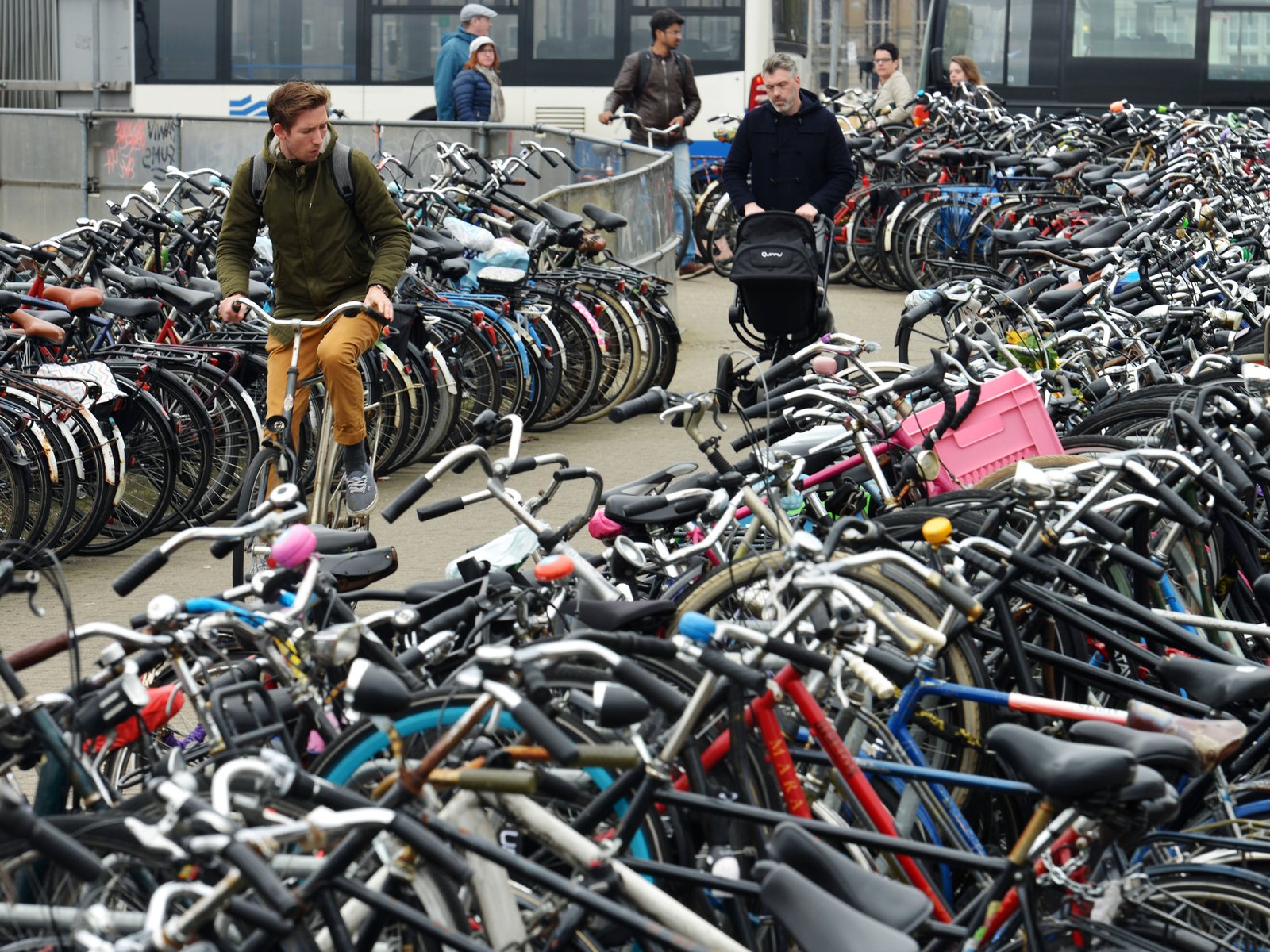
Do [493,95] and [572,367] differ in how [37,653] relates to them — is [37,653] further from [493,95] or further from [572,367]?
[493,95]

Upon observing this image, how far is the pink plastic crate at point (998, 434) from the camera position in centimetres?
529

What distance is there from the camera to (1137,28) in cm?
1736

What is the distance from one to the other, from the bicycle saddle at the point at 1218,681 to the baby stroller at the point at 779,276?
559 centimetres

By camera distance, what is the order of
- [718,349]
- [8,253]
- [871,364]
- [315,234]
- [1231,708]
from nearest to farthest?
[1231,708] → [871,364] → [315,234] → [8,253] → [718,349]

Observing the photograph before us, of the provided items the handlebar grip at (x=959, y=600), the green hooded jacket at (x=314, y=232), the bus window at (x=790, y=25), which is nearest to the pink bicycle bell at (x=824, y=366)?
the green hooded jacket at (x=314, y=232)

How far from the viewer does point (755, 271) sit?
8688 mm

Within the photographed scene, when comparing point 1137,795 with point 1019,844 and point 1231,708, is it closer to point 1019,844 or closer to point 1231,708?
point 1019,844

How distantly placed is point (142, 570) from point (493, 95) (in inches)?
429

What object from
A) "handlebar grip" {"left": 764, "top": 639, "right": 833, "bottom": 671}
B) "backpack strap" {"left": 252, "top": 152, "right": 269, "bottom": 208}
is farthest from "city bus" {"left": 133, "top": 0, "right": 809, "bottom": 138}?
"handlebar grip" {"left": 764, "top": 639, "right": 833, "bottom": 671}

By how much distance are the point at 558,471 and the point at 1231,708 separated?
161 cm

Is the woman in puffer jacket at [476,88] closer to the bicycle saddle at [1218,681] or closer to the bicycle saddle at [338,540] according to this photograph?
the bicycle saddle at [338,540]

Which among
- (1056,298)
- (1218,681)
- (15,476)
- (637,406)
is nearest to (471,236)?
(1056,298)

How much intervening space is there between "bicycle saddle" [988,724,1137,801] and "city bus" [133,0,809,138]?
14.5 metres

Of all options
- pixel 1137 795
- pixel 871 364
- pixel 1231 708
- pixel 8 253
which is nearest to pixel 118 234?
pixel 8 253
